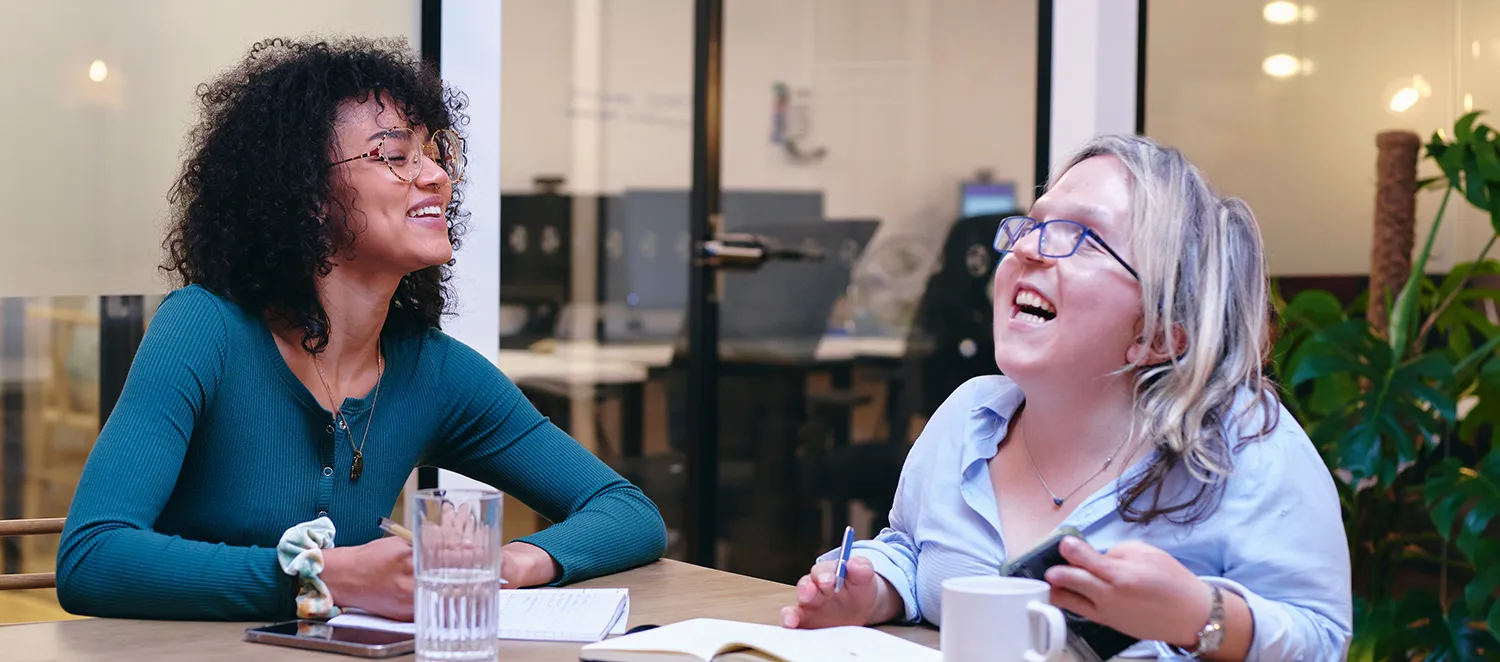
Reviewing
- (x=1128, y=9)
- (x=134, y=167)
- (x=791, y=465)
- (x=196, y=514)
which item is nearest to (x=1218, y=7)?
(x=1128, y=9)

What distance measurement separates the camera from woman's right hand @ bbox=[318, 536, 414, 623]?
1336 millimetres

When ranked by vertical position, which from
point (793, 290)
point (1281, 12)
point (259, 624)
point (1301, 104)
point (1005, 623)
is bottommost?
point (259, 624)

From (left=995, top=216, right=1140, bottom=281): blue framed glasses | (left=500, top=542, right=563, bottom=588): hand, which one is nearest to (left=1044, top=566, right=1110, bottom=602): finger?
(left=995, top=216, right=1140, bottom=281): blue framed glasses

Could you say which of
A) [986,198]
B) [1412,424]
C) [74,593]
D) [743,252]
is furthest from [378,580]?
[986,198]

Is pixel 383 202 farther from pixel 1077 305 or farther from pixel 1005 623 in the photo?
pixel 1005 623

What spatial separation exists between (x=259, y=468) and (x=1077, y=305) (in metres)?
0.94

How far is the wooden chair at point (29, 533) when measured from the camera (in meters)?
1.71

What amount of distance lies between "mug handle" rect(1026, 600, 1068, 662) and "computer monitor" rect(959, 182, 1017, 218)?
3.08 metres

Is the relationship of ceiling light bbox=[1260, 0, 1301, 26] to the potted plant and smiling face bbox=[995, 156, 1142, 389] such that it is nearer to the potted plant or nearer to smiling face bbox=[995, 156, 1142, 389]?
the potted plant

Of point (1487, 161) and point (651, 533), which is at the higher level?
point (1487, 161)

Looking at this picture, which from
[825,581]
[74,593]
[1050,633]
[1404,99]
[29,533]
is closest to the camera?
[1050,633]

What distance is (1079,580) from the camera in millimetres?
1079

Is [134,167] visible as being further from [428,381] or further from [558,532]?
[558,532]

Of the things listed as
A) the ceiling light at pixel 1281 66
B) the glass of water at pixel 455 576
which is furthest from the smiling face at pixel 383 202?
the ceiling light at pixel 1281 66
